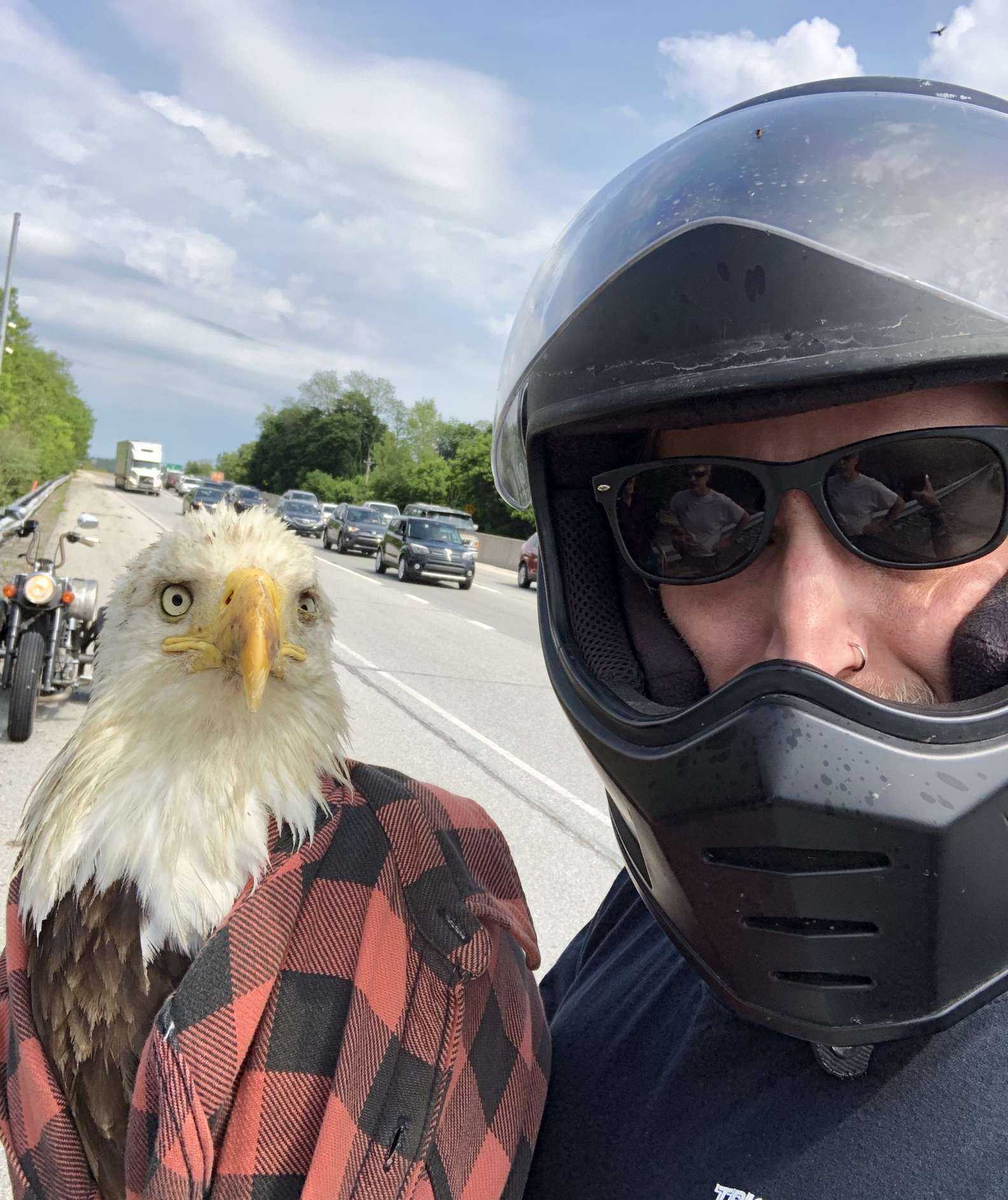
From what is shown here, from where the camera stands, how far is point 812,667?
0.99 meters

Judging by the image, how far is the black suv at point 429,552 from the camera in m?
21.6

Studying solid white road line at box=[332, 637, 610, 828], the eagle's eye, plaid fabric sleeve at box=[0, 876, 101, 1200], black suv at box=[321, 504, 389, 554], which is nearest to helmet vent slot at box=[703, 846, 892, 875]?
plaid fabric sleeve at box=[0, 876, 101, 1200]

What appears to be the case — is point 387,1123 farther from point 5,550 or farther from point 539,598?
point 5,550

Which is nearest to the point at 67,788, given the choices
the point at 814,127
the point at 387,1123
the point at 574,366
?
the point at 387,1123

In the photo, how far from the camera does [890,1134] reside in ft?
3.01

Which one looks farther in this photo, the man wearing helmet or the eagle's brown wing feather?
the eagle's brown wing feather

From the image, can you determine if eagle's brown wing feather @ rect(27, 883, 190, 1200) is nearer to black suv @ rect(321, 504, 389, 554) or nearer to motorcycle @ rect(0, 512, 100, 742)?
motorcycle @ rect(0, 512, 100, 742)

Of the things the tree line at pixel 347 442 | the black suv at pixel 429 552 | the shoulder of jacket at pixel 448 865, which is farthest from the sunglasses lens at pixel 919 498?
the tree line at pixel 347 442

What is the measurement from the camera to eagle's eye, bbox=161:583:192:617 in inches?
67.6

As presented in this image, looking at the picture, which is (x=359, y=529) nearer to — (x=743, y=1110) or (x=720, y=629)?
(x=720, y=629)

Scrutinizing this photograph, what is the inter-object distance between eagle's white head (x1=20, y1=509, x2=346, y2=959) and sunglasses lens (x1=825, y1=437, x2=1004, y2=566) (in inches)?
34.1

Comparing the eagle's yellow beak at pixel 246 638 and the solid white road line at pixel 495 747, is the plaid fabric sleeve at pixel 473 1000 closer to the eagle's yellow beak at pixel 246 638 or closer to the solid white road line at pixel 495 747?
the eagle's yellow beak at pixel 246 638

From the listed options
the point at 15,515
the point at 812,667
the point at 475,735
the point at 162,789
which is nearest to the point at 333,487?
the point at 15,515

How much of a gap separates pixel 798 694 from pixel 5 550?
17.6 m
